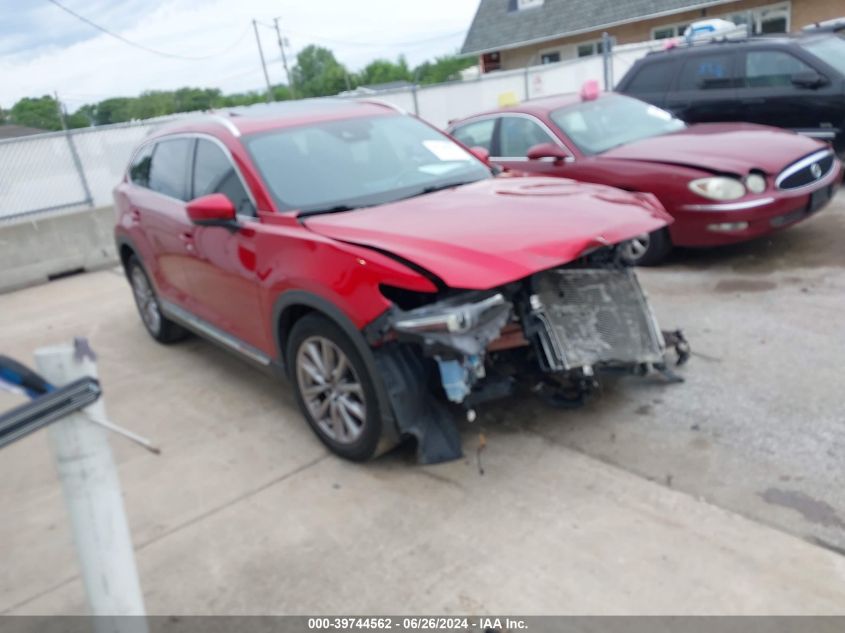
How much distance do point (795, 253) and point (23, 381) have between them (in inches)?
252

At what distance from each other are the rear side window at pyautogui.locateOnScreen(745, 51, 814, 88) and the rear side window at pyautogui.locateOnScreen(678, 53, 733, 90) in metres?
0.22

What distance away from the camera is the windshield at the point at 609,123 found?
6904 millimetres

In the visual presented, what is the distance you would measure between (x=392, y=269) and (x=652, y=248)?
12.8 feet

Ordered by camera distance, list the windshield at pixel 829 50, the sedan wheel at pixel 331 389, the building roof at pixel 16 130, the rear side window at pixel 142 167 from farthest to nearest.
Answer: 1. the building roof at pixel 16 130
2. the windshield at pixel 829 50
3. the rear side window at pixel 142 167
4. the sedan wheel at pixel 331 389

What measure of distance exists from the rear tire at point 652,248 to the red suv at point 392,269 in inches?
88.5

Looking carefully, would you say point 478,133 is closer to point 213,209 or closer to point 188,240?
point 188,240

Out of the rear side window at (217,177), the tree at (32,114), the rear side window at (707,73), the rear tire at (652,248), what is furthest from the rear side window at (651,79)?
the tree at (32,114)

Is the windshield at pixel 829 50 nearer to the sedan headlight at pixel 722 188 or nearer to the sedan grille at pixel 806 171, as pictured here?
the sedan grille at pixel 806 171

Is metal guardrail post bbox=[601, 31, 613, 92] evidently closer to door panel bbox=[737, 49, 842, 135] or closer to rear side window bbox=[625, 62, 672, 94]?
rear side window bbox=[625, 62, 672, 94]

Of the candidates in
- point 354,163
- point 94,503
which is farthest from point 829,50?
point 94,503

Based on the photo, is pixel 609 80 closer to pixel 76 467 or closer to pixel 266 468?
pixel 266 468

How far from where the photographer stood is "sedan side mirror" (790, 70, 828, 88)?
7.80 m

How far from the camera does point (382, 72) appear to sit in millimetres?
77812

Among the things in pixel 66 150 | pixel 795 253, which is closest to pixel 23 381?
pixel 795 253
